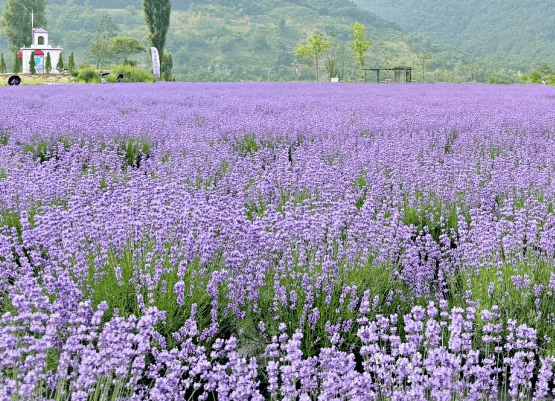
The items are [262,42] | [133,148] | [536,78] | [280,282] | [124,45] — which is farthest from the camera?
[262,42]

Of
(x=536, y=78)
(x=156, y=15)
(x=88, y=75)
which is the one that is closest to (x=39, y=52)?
(x=156, y=15)

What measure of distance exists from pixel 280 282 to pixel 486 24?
157 m

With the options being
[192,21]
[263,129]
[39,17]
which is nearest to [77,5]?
[192,21]

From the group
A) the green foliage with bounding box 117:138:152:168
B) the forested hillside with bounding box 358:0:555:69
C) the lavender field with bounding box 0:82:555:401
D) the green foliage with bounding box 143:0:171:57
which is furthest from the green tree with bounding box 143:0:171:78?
the forested hillside with bounding box 358:0:555:69

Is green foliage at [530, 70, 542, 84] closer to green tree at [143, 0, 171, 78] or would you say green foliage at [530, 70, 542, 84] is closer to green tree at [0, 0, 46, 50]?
green tree at [143, 0, 171, 78]

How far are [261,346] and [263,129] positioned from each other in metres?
5.24

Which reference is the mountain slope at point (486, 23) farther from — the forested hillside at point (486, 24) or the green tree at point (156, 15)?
the green tree at point (156, 15)

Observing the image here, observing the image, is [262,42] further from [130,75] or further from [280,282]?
[280,282]

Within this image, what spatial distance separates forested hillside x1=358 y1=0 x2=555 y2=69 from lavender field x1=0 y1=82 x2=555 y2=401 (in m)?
104

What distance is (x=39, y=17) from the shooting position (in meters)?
65.2

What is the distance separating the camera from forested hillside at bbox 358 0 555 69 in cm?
12188

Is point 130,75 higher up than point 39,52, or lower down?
lower down

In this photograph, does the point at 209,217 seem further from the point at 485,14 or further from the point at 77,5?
the point at 485,14

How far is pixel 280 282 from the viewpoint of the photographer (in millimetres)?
3342
